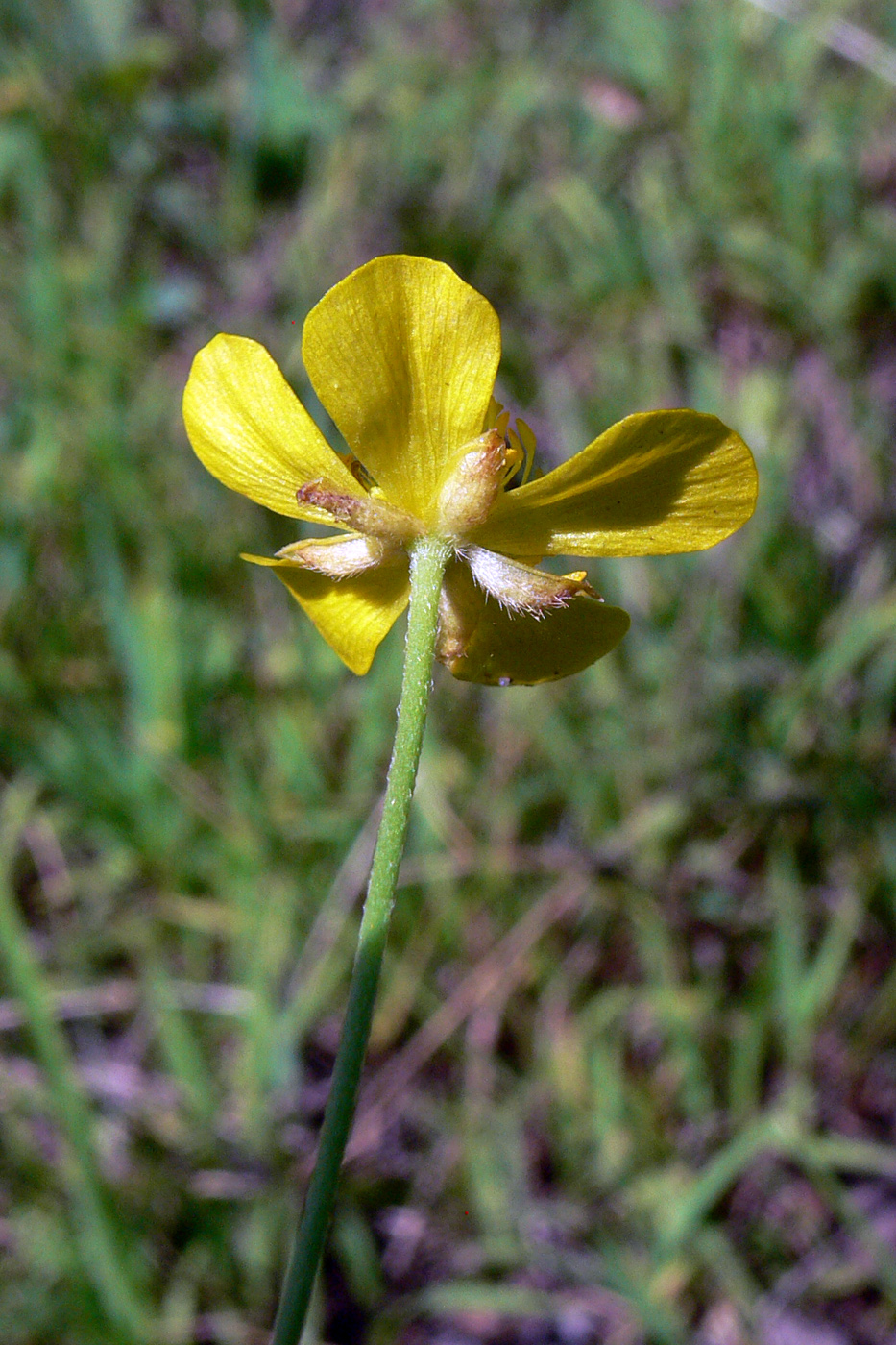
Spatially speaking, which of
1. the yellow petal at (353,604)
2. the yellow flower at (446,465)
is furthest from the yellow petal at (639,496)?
the yellow petal at (353,604)

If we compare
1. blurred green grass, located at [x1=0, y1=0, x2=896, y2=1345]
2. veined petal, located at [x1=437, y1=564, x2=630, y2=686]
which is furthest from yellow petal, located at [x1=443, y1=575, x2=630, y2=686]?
blurred green grass, located at [x1=0, y1=0, x2=896, y2=1345]

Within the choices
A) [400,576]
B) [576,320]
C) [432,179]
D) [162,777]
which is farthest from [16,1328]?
[432,179]

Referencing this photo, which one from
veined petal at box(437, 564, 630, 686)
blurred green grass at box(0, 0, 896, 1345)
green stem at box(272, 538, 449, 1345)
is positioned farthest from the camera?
blurred green grass at box(0, 0, 896, 1345)

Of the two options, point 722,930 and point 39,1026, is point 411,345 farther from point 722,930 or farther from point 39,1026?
point 722,930

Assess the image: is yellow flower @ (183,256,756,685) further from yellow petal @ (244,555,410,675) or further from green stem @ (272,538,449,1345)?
green stem @ (272,538,449,1345)

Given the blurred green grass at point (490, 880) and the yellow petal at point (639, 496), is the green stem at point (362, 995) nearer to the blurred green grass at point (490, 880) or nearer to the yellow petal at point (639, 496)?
the yellow petal at point (639, 496)

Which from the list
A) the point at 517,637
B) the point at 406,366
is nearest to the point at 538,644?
the point at 517,637
